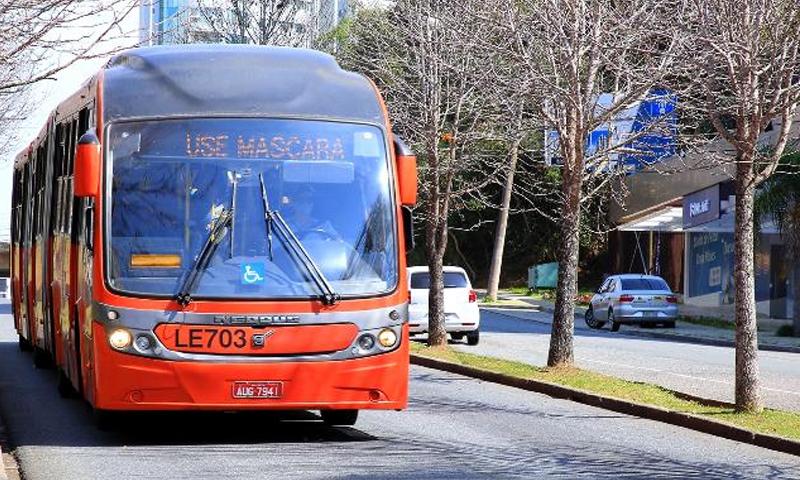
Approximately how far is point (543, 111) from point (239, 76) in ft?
24.2

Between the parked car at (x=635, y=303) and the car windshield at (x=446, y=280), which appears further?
the parked car at (x=635, y=303)

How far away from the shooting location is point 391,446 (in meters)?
13.6

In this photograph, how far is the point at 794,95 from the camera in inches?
617

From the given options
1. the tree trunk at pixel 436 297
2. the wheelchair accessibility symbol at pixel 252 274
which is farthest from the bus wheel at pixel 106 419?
the tree trunk at pixel 436 297

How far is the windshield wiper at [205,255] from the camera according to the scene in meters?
13.2

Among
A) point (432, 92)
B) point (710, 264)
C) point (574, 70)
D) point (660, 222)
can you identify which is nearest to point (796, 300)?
point (710, 264)

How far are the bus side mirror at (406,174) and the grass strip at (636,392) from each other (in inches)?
147

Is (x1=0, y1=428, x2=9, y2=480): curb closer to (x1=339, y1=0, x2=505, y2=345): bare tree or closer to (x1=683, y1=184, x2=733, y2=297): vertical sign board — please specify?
(x1=339, y1=0, x2=505, y2=345): bare tree

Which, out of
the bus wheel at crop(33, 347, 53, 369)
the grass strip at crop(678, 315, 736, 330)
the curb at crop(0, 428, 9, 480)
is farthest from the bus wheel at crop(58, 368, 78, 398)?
the grass strip at crop(678, 315, 736, 330)

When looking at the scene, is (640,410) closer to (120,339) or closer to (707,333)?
(120,339)

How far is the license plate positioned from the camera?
13.2 metres

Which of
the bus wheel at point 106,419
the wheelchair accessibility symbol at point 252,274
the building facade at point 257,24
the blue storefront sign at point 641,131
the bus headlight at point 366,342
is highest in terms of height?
the building facade at point 257,24

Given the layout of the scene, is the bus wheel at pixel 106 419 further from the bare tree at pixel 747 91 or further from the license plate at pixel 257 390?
the bare tree at pixel 747 91

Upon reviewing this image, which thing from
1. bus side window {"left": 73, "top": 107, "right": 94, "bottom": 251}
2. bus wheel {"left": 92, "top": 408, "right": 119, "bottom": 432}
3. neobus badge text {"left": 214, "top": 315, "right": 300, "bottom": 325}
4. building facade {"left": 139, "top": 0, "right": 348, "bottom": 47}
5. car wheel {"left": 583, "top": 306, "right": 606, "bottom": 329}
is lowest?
bus wheel {"left": 92, "top": 408, "right": 119, "bottom": 432}
